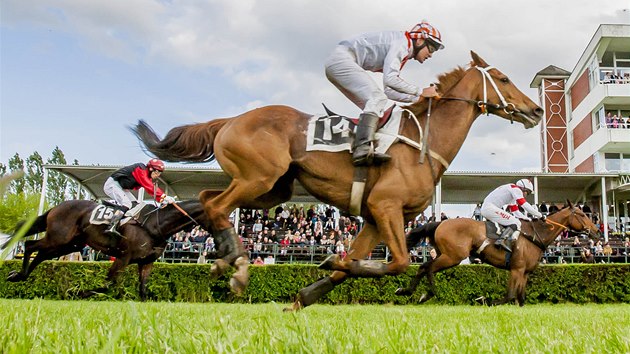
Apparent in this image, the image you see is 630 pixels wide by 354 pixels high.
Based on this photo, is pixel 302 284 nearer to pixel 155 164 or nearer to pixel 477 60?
pixel 155 164

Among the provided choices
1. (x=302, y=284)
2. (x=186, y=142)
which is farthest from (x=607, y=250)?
(x=186, y=142)

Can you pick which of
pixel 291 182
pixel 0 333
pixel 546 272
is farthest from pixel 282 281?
pixel 0 333

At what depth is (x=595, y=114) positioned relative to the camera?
3766 cm

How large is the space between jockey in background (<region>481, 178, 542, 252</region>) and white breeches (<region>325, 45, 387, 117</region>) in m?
7.08

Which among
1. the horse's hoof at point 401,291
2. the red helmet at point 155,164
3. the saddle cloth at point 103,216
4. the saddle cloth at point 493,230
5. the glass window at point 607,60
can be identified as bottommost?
the horse's hoof at point 401,291

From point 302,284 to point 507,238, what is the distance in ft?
17.3

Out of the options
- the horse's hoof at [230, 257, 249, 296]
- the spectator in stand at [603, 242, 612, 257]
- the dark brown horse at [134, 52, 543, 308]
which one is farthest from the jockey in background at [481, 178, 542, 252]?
the spectator in stand at [603, 242, 612, 257]

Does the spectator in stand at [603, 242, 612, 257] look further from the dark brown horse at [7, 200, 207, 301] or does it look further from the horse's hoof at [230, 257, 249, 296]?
the horse's hoof at [230, 257, 249, 296]

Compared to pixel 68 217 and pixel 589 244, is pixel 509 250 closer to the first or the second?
pixel 68 217

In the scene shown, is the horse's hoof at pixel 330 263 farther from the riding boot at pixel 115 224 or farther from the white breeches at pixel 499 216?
the white breeches at pixel 499 216

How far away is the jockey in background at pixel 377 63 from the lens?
554 centimetres

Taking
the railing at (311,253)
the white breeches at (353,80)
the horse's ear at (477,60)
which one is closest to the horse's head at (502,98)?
the horse's ear at (477,60)

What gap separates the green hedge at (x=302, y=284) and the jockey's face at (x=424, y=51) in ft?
29.2

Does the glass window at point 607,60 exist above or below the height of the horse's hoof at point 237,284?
above
